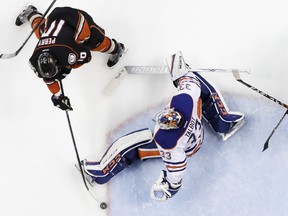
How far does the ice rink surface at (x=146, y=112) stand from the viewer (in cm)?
409

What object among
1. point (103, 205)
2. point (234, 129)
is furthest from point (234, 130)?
point (103, 205)

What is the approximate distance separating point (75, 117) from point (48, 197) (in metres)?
0.77

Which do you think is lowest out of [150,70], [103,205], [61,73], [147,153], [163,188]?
[103,205]

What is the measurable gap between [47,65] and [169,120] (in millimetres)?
954

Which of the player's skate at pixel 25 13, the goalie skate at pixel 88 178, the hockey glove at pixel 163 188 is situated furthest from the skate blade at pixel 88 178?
the player's skate at pixel 25 13

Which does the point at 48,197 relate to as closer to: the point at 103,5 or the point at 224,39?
the point at 103,5

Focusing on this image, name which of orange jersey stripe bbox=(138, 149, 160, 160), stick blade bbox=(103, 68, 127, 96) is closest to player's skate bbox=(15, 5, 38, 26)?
stick blade bbox=(103, 68, 127, 96)

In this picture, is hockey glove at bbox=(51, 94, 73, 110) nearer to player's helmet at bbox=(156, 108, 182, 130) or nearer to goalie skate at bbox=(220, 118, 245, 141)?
player's helmet at bbox=(156, 108, 182, 130)

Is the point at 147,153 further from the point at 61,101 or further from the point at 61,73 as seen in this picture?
the point at 61,73

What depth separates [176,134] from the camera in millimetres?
3465

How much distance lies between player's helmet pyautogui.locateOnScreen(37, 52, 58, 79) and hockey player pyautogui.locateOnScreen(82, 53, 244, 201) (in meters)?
0.83

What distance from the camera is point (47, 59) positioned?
337 cm

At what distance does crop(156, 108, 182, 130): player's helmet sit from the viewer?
132 inches

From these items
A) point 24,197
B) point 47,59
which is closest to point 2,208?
point 24,197
